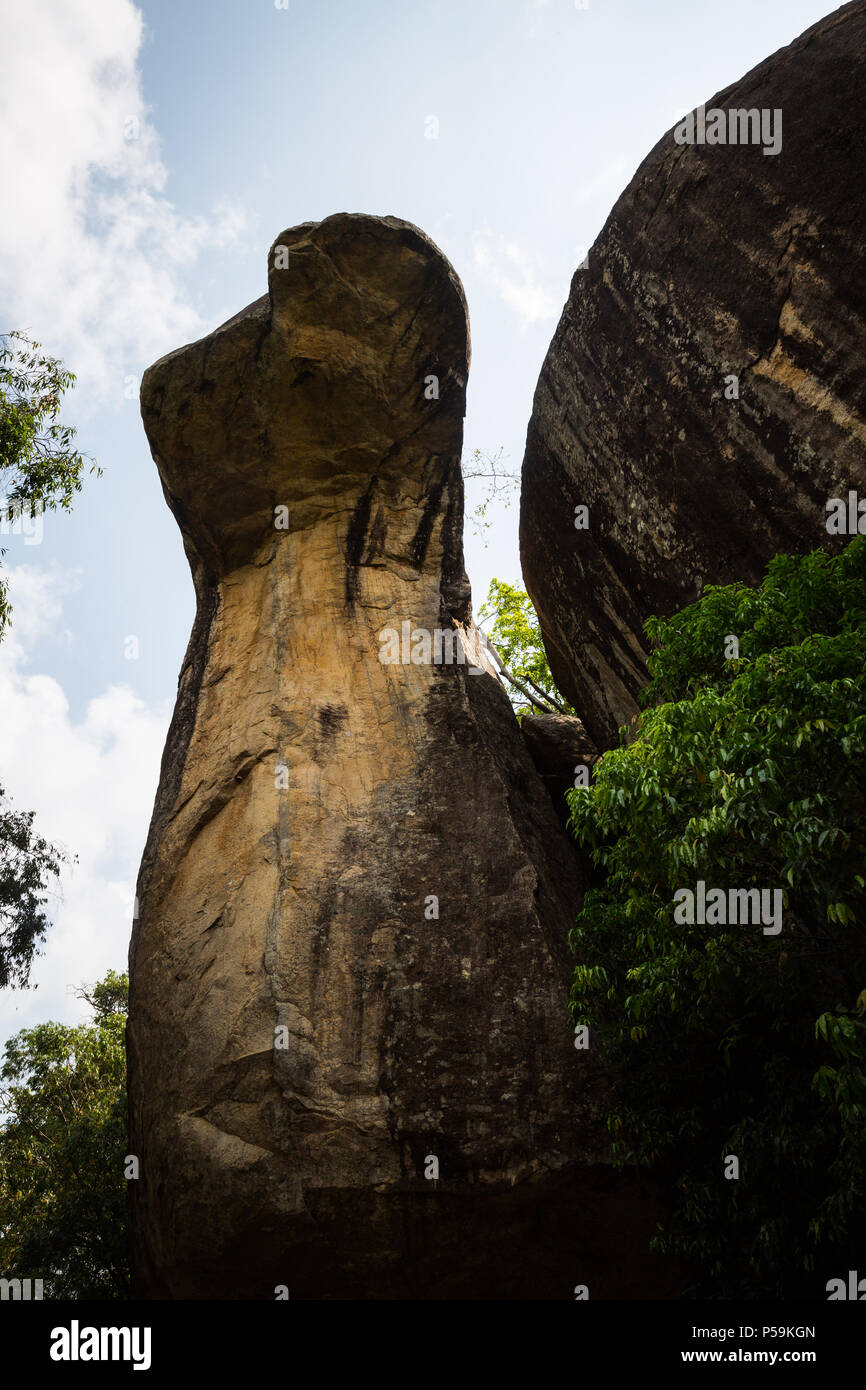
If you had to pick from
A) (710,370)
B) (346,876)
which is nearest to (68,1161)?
(346,876)

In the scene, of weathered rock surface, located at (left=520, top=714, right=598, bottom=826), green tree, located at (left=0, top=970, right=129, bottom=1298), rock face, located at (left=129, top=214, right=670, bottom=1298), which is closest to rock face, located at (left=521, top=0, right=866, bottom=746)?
weathered rock surface, located at (left=520, top=714, right=598, bottom=826)

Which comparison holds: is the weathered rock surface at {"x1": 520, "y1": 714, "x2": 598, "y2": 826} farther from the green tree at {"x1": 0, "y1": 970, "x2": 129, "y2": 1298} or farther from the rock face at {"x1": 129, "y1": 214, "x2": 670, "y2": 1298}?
the green tree at {"x1": 0, "y1": 970, "x2": 129, "y2": 1298}

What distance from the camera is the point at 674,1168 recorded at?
8328 millimetres

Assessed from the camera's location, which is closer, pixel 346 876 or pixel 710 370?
pixel 346 876

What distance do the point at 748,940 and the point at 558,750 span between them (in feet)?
22.3

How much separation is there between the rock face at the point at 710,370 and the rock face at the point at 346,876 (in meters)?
1.60

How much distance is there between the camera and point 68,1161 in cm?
1410

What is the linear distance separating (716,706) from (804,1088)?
3038 mm

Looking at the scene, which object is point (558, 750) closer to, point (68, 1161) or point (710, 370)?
point (710, 370)

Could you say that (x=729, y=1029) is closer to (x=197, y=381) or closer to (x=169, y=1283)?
(x=169, y=1283)

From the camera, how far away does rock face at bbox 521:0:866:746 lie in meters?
9.55

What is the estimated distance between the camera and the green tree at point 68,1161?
1339cm

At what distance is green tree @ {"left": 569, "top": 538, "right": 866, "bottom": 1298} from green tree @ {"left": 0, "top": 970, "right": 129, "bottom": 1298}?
8.75 metres
